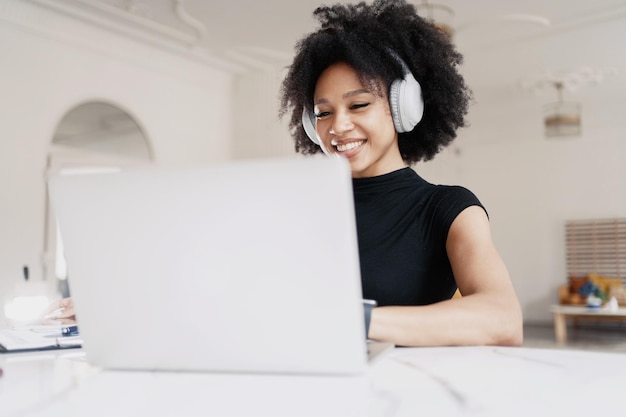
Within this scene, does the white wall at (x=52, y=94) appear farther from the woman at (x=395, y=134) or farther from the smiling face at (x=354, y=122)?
the smiling face at (x=354, y=122)

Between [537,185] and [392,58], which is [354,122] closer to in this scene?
[392,58]

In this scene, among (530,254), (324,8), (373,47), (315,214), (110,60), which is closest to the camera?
(315,214)

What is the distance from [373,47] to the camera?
5.05ft

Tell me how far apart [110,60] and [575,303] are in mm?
6358

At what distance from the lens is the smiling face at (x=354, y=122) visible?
4.91ft

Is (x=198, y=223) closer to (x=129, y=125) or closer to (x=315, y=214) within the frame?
(x=315, y=214)

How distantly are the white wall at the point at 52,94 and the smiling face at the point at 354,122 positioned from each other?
4.05m

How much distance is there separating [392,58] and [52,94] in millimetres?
4382

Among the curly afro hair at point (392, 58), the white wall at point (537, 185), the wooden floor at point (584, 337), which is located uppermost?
the curly afro hair at point (392, 58)

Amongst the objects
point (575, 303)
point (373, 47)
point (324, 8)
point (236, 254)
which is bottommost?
point (575, 303)

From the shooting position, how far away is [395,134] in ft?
5.27

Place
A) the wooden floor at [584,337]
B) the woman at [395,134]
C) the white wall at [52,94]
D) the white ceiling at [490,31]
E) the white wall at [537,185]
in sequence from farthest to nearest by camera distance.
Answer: the white wall at [537,185], the wooden floor at [584,337], the white ceiling at [490,31], the white wall at [52,94], the woman at [395,134]

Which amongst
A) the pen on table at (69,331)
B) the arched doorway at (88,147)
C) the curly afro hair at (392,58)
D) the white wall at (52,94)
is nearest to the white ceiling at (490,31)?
the white wall at (52,94)

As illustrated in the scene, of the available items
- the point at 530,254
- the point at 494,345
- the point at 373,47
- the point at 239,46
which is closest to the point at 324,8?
the point at 373,47
